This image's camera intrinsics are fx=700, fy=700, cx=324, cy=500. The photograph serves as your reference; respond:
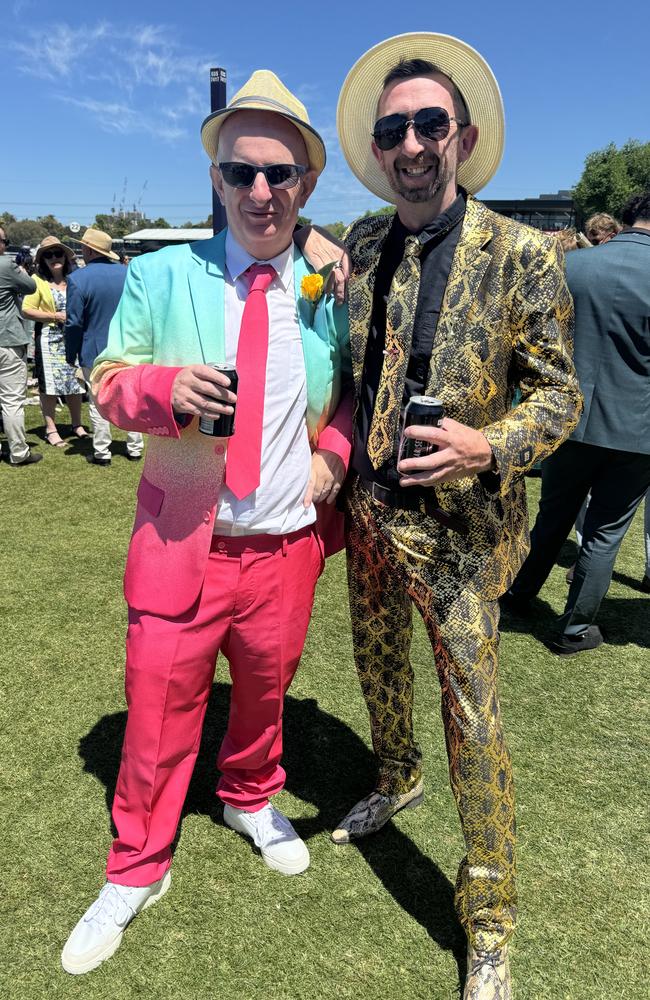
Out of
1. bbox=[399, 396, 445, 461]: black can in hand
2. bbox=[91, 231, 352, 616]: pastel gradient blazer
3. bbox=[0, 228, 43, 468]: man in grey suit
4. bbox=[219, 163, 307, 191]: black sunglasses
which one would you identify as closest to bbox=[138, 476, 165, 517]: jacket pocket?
bbox=[91, 231, 352, 616]: pastel gradient blazer

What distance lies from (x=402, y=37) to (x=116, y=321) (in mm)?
1056

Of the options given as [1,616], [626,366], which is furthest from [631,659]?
[1,616]

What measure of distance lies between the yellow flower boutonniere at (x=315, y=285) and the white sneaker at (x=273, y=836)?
175 cm

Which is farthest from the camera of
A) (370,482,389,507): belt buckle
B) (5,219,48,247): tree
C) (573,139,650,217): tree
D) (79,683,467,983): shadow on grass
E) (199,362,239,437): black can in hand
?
(5,219,48,247): tree

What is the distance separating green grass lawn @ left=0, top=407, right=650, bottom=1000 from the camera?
6.72 feet

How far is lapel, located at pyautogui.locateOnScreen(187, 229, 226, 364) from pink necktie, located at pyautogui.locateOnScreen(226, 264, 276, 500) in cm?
6

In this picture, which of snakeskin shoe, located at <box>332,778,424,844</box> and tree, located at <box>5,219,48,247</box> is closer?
snakeskin shoe, located at <box>332,778,424,844</box>

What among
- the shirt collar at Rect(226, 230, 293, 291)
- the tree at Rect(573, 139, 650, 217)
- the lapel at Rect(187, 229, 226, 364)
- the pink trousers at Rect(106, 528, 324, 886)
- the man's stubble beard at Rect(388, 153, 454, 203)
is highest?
the tree at Rect(573, 139, 650, 217)

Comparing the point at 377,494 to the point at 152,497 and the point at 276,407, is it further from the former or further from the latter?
the point at 152,497

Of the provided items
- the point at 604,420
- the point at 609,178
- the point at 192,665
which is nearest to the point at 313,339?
the point at 192,665

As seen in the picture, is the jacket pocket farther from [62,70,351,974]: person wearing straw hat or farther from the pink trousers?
the pink trousers

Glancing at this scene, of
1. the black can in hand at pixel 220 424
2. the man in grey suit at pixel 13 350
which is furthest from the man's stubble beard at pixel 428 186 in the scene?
the man in grey suit at pixel 13 350

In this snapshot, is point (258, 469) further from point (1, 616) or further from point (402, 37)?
point (1, 616)

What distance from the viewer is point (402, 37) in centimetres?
182
